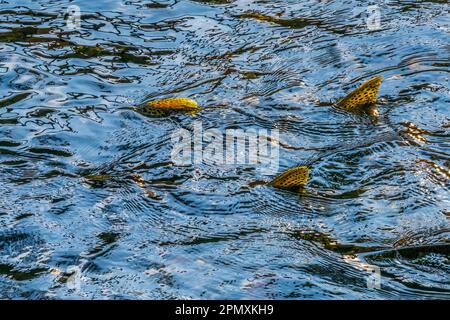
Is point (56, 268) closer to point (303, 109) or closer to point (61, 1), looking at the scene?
point (303, 109)

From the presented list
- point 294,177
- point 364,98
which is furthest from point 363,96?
point 294,177

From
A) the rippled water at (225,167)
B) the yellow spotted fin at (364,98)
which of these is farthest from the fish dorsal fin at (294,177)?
the yellow spotted fin at (364,98)

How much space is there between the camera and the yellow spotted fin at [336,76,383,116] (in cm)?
620

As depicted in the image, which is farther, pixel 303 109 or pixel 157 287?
pixel 303 109

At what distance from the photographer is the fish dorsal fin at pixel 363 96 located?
6203 millimetres

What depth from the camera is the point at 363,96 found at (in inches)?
244

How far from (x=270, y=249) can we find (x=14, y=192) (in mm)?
1722

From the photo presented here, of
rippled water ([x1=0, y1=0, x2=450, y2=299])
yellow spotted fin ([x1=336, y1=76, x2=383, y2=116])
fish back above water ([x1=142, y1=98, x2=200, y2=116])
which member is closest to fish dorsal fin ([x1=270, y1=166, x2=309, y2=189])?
rippled water ([x1=0, y1=0, x2=450, y2=299])

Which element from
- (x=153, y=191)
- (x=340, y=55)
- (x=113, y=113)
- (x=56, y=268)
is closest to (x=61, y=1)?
(x=113, y=113)

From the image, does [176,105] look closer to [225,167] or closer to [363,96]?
[225,167]

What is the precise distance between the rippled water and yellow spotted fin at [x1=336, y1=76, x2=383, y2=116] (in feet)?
0.40

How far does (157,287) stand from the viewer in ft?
15.1

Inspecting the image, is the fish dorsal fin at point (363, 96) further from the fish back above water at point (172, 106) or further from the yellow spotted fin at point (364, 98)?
the fish back above water at point (172, 106)

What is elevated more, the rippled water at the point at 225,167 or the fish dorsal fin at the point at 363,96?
the fish dorsal fin at the point at 363,96
